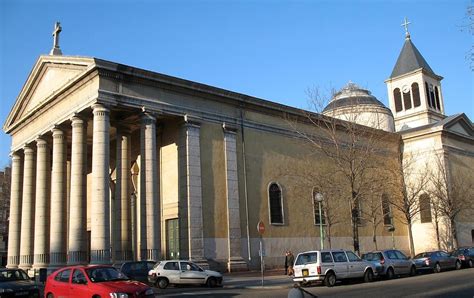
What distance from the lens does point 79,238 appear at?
1091 inches

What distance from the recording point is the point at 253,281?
25.9 metres

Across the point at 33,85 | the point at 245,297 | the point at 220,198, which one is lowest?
the point at 245,297

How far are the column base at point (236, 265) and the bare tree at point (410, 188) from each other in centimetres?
1598

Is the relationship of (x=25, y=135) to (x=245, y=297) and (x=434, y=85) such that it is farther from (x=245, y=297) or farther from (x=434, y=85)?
(x=434, y=85)

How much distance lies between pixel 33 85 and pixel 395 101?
42.0 meters

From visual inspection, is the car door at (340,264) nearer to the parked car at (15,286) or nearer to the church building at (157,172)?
the church building at (157,172)

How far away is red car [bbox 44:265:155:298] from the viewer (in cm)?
1360

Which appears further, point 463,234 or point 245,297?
point 463,234

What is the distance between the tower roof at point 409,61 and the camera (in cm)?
5988

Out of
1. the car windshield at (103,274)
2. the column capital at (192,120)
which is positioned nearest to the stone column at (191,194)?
the column capital at (192,120)

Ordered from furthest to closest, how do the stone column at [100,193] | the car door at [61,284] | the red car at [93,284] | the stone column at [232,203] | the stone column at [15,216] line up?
1. the stone column at [15,216]
2. the stone column at [232,203]
3. the stone column at [100,193]
4. the car door at [61,284]
5. the red car at [93,284]

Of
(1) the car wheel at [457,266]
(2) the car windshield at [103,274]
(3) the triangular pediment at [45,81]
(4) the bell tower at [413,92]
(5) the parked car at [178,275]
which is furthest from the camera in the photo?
(4) the bell tower at [413,92]

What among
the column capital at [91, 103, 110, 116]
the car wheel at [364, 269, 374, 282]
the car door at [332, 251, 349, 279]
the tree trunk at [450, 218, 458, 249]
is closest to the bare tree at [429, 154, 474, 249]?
the tree trunk at [450, 218, 458, 249]

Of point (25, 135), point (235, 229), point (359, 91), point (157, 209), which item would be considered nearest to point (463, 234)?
point (359, 91)
